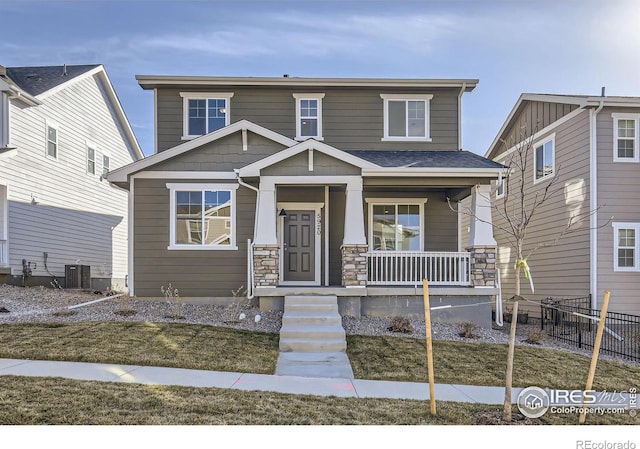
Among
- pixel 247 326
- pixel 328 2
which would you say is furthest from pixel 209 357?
pixel 328 2

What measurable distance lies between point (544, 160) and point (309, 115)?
7763 millimetres

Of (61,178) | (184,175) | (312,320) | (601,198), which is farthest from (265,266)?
(61,178)

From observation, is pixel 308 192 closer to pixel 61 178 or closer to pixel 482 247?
pixel 482 247

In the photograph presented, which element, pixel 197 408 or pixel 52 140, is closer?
pixel 197 408

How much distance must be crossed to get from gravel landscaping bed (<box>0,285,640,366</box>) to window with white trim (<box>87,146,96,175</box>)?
8.12m

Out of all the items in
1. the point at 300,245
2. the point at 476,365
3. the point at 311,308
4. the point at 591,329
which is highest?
the point at 300,245

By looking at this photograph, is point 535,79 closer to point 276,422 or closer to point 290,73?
point 290,73

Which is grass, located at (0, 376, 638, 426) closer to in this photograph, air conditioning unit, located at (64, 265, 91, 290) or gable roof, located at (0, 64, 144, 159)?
air conditioning unit, located at (64, 265, 91, 290)

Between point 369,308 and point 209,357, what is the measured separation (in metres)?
4.49

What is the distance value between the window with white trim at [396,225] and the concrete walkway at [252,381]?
6858mm

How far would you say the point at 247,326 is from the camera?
32.7 feet

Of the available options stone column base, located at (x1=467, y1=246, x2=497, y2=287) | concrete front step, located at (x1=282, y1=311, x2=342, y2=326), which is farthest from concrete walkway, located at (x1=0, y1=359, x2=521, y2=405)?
stone column base, located at (x1=467, y1=246, x2=497, y2=287)

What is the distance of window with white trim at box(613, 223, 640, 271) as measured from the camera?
13016mm

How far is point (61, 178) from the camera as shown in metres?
17.0
